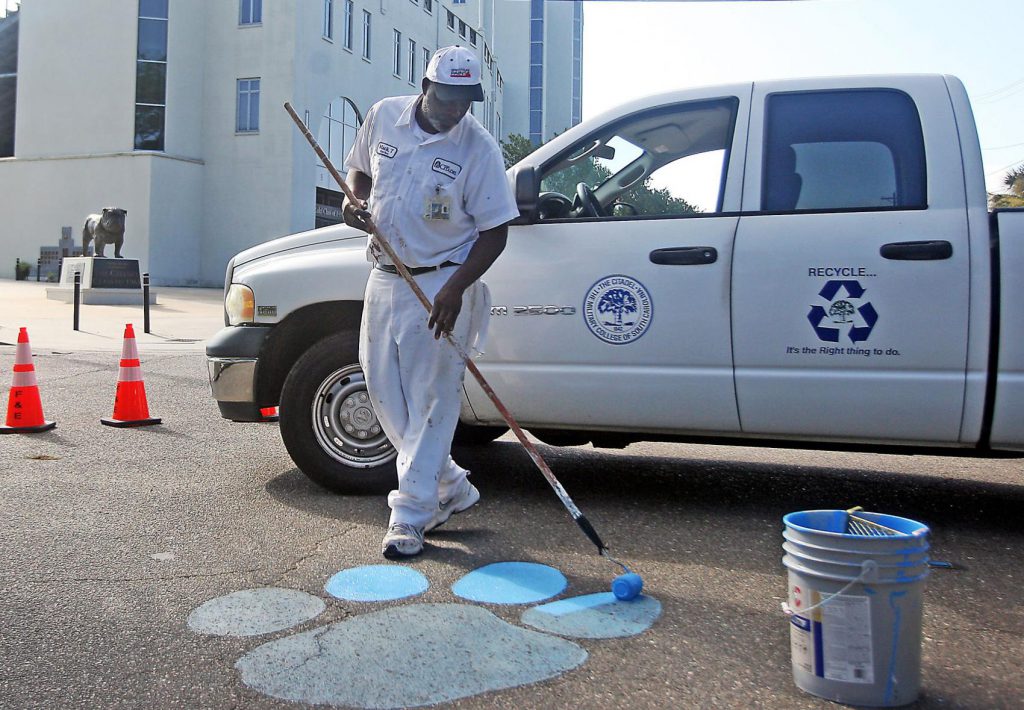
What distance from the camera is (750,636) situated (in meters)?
Result: 3.32

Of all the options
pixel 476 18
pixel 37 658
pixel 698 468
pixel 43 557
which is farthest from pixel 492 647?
pixel 476 18

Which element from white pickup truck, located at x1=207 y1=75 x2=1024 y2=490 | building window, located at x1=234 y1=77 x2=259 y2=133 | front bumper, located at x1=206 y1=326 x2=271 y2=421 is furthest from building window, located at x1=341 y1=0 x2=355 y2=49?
white pickup truck, located at x1=207 y1=75 x2=1024 y2=490

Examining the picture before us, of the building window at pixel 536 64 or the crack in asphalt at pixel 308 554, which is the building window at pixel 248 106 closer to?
the crack in asphalt at pixel 308 554

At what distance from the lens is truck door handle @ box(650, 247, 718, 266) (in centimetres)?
462

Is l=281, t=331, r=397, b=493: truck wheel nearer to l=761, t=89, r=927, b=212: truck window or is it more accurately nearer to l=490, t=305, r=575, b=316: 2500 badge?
l=490, t=305, r=575, b=316: 2500 badge

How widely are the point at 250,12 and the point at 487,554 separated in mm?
38946

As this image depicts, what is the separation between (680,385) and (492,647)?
6.03 feet

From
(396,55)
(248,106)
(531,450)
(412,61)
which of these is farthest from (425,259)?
(412,61)

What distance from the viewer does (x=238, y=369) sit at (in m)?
5.29

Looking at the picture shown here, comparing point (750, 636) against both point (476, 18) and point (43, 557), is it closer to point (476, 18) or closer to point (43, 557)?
point (43, 557)

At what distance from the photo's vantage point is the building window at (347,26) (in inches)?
1644

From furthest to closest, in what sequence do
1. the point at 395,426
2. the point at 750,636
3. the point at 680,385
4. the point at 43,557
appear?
the point at 680,385, the point at 395,426, the point at 43,557, the point at 750,636

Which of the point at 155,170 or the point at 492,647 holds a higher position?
the point at 155,170

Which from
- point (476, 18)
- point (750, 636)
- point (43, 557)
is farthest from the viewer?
point (476, 18)
